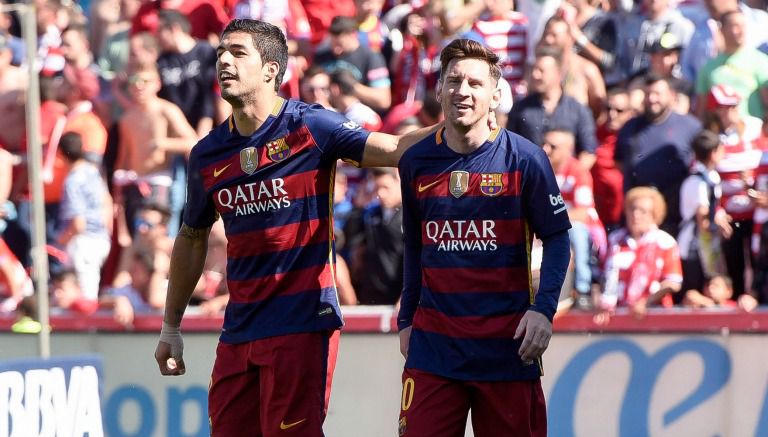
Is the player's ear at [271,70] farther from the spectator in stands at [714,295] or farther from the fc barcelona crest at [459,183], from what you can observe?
the spectator in stands at [714,295]

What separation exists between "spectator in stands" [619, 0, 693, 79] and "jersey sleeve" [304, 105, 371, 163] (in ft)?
11.6

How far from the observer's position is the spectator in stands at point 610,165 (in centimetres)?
840

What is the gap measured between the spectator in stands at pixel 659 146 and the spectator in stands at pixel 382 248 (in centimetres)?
146

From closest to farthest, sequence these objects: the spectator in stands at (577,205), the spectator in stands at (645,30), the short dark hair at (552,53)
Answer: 1. the spectator in stands at (577,205)
2. the spectator in stands at (645,30)
3. the short dark hair at (552,53)

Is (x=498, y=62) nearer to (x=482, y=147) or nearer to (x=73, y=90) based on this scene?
(x=482, y=147)

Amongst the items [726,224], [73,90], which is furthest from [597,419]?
[73,90]

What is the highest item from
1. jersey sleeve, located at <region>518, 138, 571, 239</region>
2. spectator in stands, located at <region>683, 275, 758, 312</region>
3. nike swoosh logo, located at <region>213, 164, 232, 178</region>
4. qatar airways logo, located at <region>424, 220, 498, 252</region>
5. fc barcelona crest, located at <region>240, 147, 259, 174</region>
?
fc barcelona crest, located at <region>240, 147, 259, 174</region>

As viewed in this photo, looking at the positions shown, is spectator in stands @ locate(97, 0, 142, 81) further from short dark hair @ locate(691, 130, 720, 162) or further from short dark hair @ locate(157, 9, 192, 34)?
short dark hair @ locate(691, 130, 720, 162)

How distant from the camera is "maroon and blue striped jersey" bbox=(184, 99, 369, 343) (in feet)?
18.7

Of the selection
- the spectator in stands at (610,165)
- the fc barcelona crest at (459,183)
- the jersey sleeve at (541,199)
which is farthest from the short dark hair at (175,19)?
the jersey sleeve at (541,199)

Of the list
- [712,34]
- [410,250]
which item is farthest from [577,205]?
[410,250]

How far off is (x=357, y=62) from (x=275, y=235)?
4.33 metres

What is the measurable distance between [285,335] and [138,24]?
19.9 ft

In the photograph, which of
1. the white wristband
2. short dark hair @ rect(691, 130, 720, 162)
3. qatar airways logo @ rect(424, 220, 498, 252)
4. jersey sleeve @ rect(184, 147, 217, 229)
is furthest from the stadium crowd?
the white wristband
